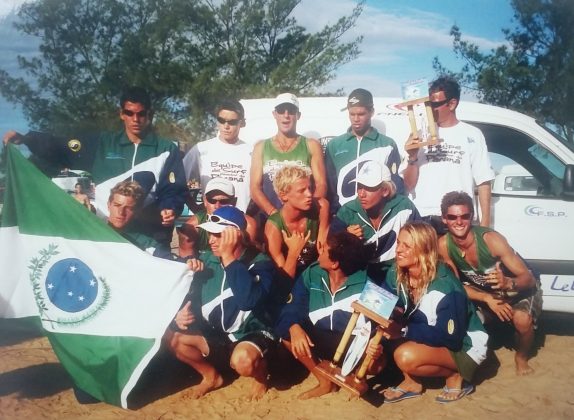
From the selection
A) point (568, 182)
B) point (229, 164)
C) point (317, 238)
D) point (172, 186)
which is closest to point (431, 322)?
point (317, 238)

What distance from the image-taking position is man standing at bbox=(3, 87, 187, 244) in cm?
445

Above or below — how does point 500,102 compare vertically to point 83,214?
above

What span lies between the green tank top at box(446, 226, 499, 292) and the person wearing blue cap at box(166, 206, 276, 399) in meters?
1.38

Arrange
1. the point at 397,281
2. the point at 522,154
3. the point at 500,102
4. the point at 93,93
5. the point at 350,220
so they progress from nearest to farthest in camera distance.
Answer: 1. the point at 397,281
2. the point at 350,220
3. the point at 522,154
4. the point at 500,102
5. the point at 93,93

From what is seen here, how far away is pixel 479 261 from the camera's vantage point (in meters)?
4.13

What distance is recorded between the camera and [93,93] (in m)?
10.9

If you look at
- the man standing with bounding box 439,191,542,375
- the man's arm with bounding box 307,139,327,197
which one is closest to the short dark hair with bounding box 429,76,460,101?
the man standing with bounding box 439,191,542,375

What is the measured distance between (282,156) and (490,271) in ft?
6.18

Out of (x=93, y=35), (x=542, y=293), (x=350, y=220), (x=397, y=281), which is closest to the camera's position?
(x=397, y=281)

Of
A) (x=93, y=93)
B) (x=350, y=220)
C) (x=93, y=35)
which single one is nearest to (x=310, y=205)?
(x=350, y=220)

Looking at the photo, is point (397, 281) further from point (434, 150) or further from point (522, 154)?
point (522, 154)

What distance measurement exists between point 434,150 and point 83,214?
2.83 metres

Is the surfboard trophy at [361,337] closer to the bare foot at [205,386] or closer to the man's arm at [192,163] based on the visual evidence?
the bare foot at [205,386]

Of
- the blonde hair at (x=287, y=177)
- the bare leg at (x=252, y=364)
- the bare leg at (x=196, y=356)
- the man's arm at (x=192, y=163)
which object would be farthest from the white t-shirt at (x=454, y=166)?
the bare leg at (x=196, y=356)
